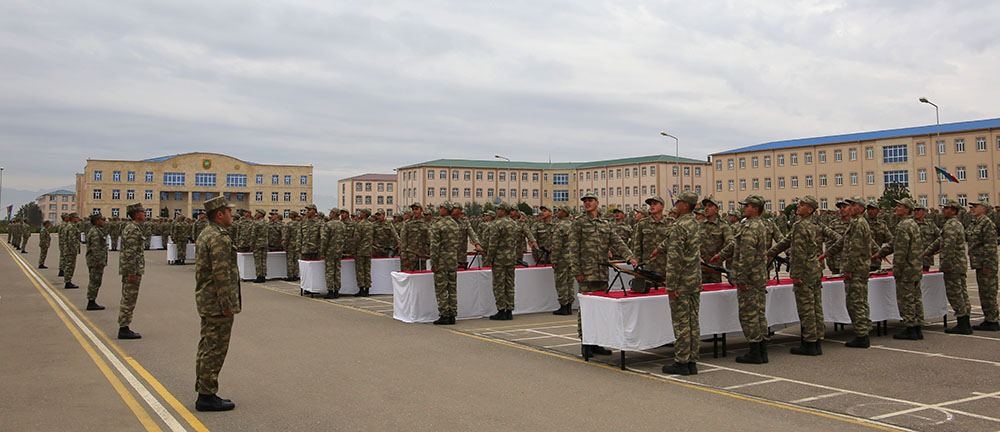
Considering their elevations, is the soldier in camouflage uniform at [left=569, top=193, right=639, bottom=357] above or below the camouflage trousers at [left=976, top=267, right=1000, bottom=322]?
above

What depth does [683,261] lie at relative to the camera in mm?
8219

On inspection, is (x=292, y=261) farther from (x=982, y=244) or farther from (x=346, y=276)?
(x=982, y=244)

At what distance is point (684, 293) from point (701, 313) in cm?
102

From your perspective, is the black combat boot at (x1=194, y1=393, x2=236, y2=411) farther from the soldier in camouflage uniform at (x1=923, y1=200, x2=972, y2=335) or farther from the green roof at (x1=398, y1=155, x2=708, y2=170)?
the green roof at (x1=398, y1=155, x2=708, y2=170)

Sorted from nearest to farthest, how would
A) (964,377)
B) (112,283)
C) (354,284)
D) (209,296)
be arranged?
1. (209,296)
2. (964,377)
3. (354,284)
4. (112,283)

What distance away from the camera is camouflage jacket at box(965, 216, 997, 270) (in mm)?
11289

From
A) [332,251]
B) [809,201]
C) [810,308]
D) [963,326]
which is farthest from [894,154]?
[810,308]

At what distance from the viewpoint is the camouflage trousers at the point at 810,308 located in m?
9.16

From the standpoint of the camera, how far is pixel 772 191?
79.2 metres

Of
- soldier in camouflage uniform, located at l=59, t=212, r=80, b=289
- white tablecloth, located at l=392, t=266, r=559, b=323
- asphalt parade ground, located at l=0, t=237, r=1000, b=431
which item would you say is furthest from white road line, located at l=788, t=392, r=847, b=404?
soldier in camouflage uniform, located at l=59, t=212, r=80, b=289

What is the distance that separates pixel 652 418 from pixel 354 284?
41.3 feet

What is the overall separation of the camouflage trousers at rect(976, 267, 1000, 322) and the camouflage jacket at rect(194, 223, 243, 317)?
11.3m

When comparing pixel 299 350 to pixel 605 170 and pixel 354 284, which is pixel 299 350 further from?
pixel 605 170

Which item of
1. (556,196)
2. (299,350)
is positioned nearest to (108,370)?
(299,350)
